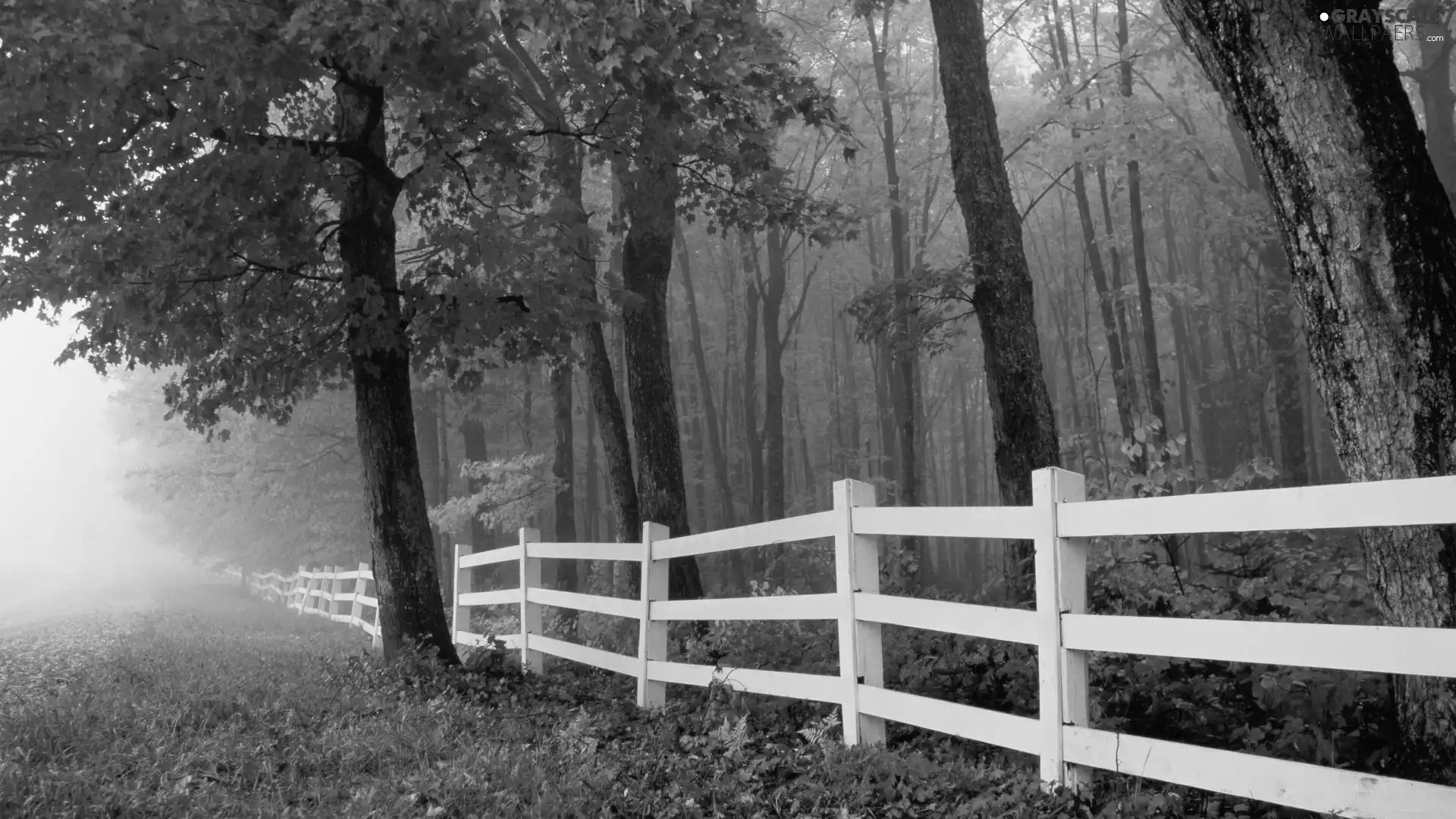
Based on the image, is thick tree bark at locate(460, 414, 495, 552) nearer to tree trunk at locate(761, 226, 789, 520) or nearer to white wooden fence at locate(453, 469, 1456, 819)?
tree trunk at locate(761, 226, 789, 520)

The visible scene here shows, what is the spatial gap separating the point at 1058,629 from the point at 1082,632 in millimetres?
118

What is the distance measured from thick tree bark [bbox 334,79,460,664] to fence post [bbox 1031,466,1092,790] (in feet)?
22.6

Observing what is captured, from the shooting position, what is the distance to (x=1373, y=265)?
4.31m

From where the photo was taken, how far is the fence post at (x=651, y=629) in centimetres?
798

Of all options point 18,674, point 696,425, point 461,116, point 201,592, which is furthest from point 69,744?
point 201,592

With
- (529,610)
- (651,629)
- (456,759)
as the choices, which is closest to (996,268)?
(651,629)

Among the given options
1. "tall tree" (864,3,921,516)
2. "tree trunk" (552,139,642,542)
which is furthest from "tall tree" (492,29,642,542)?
"tall tree" (864,3,921,516)

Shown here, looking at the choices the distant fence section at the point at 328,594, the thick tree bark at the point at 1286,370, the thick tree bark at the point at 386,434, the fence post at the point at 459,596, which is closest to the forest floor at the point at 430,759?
the thick tree bark at the point at 386,434

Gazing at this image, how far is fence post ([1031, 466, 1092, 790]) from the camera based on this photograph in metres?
4.35

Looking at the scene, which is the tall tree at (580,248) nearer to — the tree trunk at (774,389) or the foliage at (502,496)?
the foliage at (502,496)

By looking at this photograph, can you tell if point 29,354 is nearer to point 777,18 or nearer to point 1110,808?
point 777,18

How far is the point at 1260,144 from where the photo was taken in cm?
462

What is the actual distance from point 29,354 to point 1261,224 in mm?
126453

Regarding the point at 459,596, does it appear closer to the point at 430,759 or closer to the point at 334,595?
the point at 430,759
